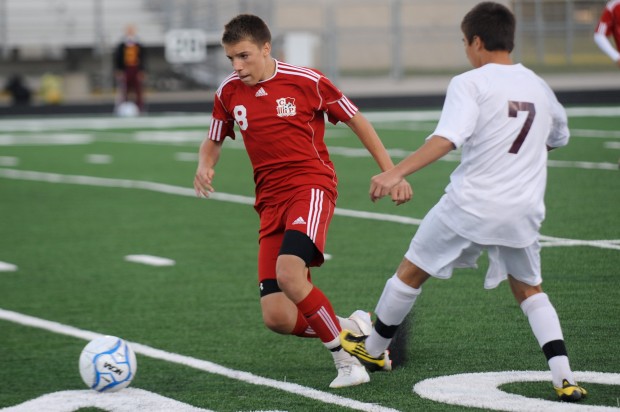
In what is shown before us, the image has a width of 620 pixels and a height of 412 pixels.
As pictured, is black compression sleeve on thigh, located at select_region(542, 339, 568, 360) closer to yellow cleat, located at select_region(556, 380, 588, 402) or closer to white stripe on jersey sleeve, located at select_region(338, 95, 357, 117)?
yellow cleat, located at select_region(556, 380, 588, 402)

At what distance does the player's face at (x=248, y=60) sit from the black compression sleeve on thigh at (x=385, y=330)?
4.58 feet

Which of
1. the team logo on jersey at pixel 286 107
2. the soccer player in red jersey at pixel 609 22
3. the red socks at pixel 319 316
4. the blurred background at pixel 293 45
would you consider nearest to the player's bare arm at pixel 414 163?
the red socks at pixel 319 316

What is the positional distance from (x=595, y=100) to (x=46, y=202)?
56.2 ft

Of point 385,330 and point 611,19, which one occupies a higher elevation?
point 611,19

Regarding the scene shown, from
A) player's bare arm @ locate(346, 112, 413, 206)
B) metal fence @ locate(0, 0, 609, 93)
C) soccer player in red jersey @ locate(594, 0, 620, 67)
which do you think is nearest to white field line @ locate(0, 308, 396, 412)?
player's bare arm @ locate(346, 112, 413, 206)

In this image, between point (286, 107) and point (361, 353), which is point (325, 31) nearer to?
point (286, 107)

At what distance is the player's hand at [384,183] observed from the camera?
501 centimetres

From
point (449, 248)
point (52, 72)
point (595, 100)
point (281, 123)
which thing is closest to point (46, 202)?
point (281, 123)

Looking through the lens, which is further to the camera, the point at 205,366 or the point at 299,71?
the point at 205,366

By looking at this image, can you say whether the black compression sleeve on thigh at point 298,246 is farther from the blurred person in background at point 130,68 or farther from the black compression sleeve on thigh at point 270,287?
the blurred person in background at point 130,68

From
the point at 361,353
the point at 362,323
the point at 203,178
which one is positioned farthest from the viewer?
the point at 362,323

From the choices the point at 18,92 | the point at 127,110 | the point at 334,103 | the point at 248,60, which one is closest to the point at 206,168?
the point at 248,60

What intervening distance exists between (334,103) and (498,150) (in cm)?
126

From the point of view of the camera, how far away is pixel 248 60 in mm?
5883
